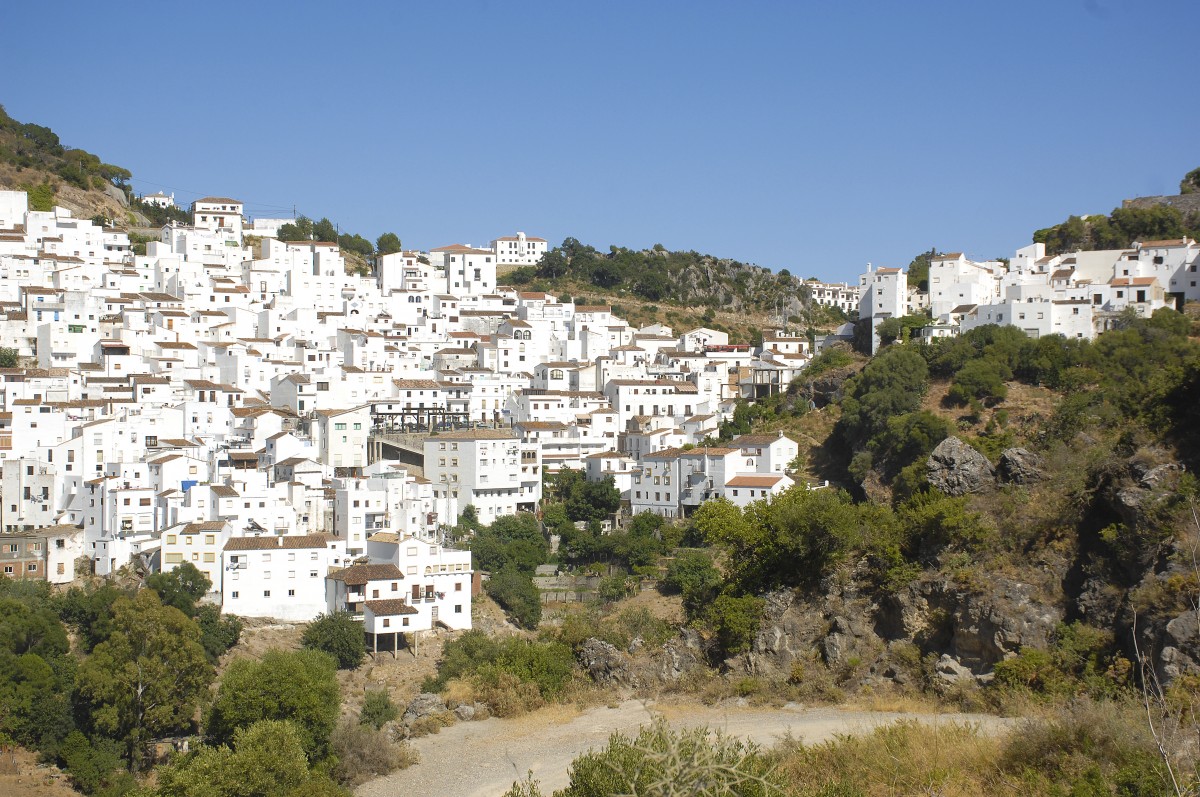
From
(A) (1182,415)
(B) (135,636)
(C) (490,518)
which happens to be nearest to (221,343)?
(C) (490,518)

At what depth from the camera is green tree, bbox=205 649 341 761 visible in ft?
70.3

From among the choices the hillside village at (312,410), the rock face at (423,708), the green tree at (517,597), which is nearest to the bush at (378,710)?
the rock face at (423,708)

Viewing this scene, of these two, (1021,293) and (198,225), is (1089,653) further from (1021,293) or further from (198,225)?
(198,225)

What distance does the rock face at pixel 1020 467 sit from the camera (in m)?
→ 19.9

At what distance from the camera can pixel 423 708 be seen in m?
21.6

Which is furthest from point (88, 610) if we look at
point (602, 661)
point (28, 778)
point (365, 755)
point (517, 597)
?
point (602, 661)

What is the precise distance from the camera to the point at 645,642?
21.0 m

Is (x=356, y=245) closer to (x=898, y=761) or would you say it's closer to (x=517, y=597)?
(x=517, y=597)

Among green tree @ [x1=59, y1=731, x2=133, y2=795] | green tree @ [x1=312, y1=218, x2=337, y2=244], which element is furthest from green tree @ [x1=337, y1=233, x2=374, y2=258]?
green tree @ [x1=59, y1=731, x2=133, y2=795]

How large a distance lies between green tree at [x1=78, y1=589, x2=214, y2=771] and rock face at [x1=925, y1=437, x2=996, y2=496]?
15.5 m

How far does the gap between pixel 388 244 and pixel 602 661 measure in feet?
175

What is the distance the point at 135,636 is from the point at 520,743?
38.5 feet

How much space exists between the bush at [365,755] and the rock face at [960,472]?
391 inches

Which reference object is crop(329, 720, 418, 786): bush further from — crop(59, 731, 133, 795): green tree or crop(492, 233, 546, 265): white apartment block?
crop(492, 233, 546, 265): white apartment block
